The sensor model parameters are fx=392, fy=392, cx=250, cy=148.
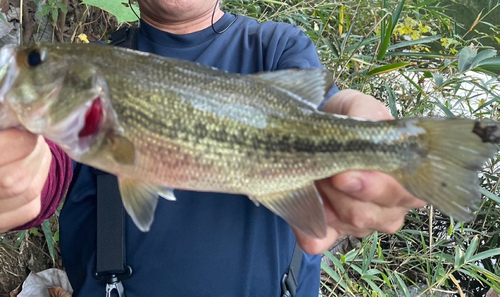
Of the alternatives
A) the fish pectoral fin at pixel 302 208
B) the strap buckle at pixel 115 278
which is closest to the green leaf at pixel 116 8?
the strap buckle at pixel 115 278

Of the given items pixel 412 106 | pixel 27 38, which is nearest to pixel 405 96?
pixel 412 106

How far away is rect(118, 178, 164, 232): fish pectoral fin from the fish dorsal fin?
1.59 feet

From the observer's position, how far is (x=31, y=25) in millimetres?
2867

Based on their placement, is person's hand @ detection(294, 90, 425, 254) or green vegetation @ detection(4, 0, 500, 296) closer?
person's hand @ detection(294, 90, 425, 254)

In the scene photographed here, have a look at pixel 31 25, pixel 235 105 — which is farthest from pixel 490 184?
pixel 31 25

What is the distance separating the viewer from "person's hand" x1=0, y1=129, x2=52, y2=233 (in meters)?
1.04

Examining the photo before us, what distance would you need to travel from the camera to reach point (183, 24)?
6.54 ft

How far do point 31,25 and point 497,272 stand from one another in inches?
147

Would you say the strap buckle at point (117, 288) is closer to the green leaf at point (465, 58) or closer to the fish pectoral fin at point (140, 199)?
the fish pectoral fin at point (140, 199)

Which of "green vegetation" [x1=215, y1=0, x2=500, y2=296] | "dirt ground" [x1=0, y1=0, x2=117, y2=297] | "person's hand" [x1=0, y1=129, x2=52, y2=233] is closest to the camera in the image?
"person's hand" [x1=0, y1=129, x2=52, y2=233]

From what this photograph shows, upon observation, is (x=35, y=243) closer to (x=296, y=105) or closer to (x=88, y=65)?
(x=88, y=65)

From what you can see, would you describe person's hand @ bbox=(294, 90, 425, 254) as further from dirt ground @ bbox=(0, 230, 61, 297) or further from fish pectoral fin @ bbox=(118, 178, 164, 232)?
dirt ground @ bbox=(0, 230, 61, 297)

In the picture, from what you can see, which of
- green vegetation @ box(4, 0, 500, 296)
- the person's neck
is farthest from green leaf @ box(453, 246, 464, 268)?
the person's neck

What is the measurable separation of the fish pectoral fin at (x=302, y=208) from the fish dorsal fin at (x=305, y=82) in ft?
0.89
